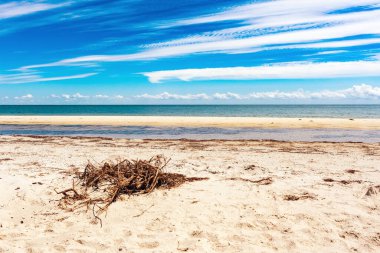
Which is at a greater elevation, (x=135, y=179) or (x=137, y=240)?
(x=135, y=179)

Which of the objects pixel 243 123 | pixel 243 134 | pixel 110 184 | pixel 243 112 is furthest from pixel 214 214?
pixel 243 112

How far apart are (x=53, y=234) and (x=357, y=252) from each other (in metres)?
4.98

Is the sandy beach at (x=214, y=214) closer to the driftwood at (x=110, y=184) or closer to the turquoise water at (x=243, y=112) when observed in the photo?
the driftwood at (x=110, y=184)

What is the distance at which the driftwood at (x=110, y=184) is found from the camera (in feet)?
24.5

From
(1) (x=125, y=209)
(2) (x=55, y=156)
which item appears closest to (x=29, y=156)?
(2) (x=55, y=156)

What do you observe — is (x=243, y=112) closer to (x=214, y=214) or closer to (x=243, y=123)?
(x=243, y=123)

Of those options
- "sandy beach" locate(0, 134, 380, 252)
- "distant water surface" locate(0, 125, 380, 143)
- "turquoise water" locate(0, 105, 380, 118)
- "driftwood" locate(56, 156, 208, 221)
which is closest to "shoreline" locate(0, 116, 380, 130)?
"distant water surface" locate(0, 125, 380, 143)

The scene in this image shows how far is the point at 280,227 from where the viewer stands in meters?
6.30

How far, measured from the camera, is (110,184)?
829 cm

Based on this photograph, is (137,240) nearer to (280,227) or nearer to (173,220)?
(173,220)

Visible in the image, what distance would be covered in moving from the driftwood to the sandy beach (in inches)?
9.1

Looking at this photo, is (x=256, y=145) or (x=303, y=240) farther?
(x=256, y=145)

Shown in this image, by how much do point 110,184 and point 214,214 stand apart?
2.75 m

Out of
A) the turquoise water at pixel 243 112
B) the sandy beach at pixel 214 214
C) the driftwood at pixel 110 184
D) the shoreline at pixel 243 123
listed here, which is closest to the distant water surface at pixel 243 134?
the shoreline at pixel 243 123
